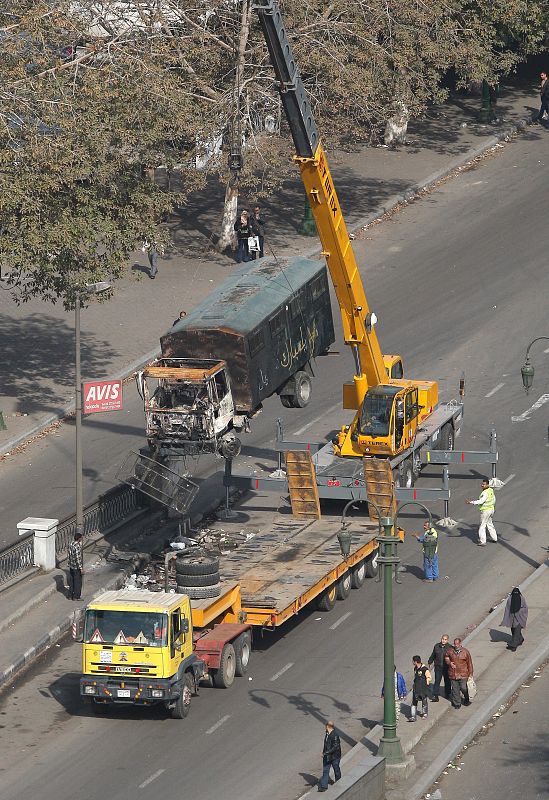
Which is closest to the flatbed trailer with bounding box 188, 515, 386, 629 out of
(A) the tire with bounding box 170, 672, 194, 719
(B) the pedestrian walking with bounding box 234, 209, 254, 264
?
(A) the tire with bounding box 170, 672, 194, 719

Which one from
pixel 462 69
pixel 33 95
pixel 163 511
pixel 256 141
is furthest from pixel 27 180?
pixel 462 69

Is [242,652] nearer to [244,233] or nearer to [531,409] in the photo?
[531,409]

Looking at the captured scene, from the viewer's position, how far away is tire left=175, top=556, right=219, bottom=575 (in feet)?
116

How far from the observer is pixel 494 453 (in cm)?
A: 4500

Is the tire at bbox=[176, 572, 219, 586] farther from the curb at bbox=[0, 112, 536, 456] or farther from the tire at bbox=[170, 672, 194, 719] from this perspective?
the curb at bbox=[0, 112, 536, 456]

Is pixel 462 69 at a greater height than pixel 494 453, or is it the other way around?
pixel 462 69

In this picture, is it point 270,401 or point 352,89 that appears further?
point 352,89

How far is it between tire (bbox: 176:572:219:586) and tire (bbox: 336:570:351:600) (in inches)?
189

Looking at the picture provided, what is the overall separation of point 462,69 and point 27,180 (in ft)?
83.1

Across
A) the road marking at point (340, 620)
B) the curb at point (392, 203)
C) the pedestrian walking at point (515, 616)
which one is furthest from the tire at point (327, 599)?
the curb at point (392, 203)

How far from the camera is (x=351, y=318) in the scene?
138 feet

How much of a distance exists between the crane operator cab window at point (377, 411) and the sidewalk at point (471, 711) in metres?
6.12

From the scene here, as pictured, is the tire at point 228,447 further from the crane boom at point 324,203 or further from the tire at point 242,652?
the tire at point 242,652

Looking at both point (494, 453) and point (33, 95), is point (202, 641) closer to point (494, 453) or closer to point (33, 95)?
point (494, 453)
